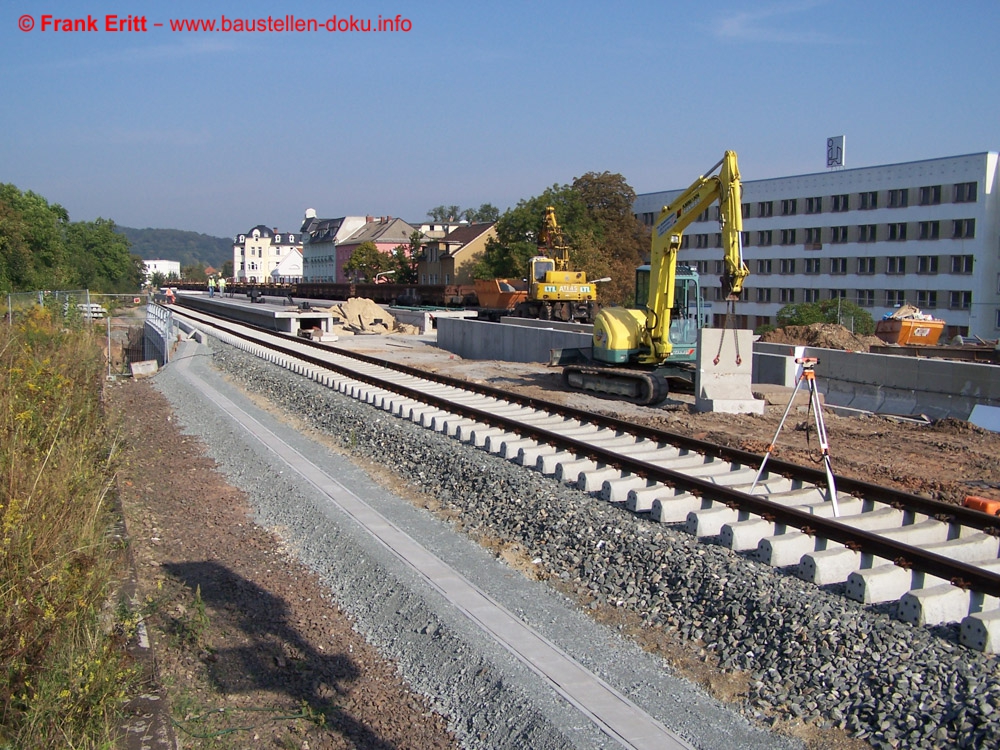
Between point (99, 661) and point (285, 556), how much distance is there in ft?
11.5

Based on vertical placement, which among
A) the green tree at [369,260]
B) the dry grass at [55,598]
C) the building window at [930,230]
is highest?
the building window at [930,230]

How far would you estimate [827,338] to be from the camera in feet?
70.4

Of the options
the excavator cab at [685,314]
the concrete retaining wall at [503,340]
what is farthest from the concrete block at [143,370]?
the excavator cab at [685,314]

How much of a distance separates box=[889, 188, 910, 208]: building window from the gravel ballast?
51.8 metres

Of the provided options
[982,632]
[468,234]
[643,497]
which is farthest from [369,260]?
[982,632]

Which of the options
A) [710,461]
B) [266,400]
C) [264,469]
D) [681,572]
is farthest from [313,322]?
[681,572]

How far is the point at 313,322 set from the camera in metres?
36.8

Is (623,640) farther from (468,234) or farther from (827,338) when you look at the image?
(468,234)

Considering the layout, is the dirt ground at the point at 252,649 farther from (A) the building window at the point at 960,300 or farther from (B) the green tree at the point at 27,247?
(A) the building window at the point at 960,300

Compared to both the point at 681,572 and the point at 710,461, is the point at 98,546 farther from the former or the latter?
the point at 710,461

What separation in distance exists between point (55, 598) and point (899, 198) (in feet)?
188

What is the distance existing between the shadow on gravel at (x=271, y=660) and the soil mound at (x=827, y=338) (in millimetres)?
16695

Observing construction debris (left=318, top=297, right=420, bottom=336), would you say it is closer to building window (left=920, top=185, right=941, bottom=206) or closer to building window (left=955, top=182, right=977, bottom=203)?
building window (left=920, top=185, right=941, bottom=206)

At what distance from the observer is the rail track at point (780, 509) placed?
5.61 metres
